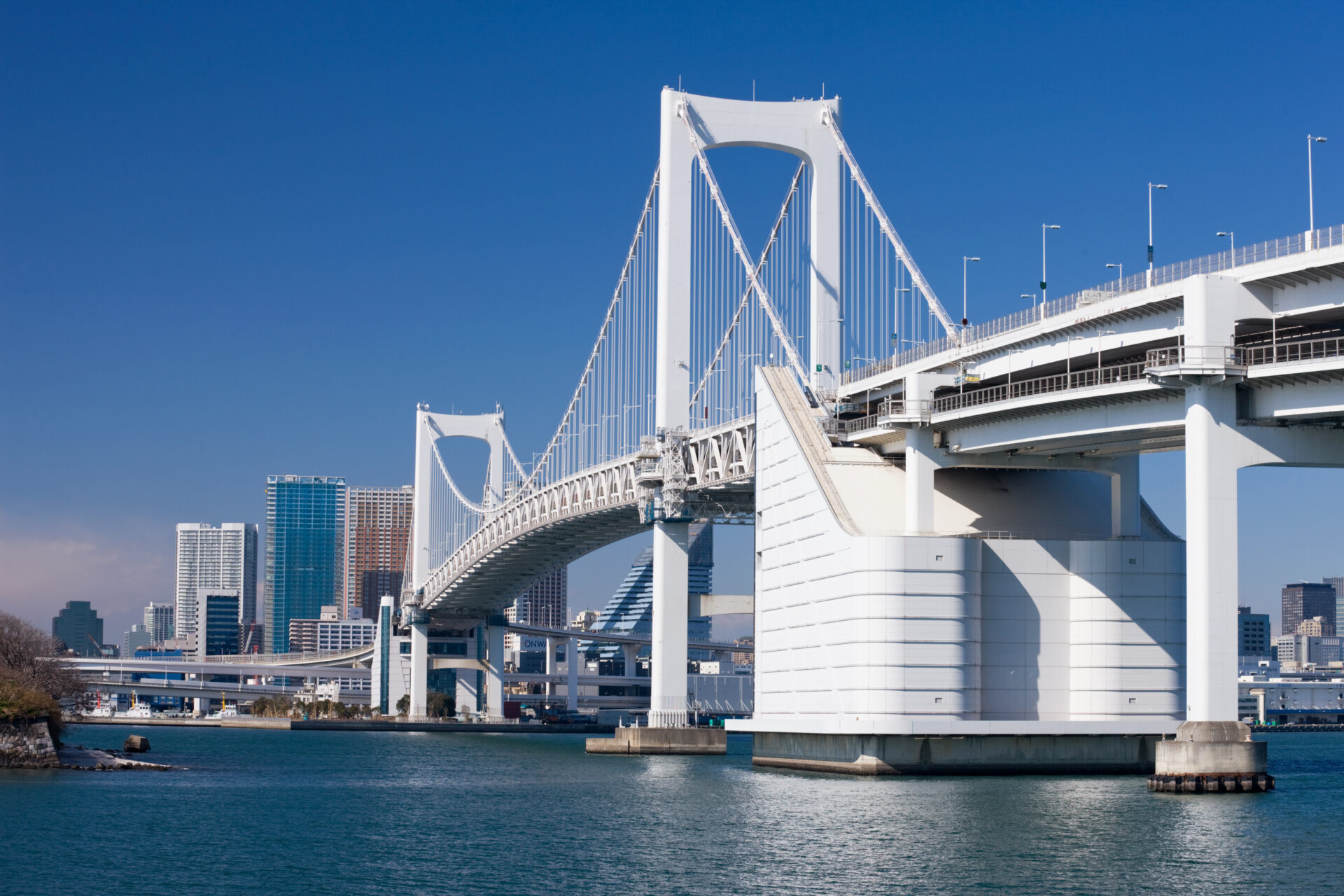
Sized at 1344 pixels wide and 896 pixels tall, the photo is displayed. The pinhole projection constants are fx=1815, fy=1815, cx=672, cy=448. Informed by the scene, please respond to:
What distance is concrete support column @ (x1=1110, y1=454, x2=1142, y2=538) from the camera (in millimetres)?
55531

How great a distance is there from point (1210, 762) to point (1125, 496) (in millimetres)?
13678

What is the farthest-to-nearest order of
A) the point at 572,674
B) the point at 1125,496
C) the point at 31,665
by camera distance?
the point at 572,674 < the point at 31,665 < the point at 1125,496

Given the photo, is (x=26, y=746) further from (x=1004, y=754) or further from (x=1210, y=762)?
(x=1210, y=762)

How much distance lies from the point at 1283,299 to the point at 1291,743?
85.2 m

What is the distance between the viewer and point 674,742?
73125 millimetres

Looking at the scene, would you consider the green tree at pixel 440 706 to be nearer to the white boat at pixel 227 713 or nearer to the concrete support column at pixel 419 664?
the concrete support column at pixel 419 664

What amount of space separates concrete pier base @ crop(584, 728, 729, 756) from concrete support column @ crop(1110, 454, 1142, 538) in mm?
22185

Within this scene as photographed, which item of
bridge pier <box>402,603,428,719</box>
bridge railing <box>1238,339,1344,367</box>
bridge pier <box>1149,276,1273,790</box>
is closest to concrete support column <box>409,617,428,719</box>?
bridge pier <box>402,603,428,719</box>

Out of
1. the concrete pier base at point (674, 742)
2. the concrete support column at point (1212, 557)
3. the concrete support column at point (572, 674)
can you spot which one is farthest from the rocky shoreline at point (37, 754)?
the concrete support column at point (572, 674)

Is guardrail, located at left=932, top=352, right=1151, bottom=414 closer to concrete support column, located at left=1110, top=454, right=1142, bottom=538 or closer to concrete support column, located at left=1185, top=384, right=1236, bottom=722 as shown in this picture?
concrete support column, located at left=1185, top=384, right=1236, bottom=722

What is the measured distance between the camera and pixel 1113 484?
185 ft

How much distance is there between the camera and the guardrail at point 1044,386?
4762 centimetres

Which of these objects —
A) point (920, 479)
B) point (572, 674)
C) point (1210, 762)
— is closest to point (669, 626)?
point (920, 479)

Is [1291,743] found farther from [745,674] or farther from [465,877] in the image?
[465,877]
